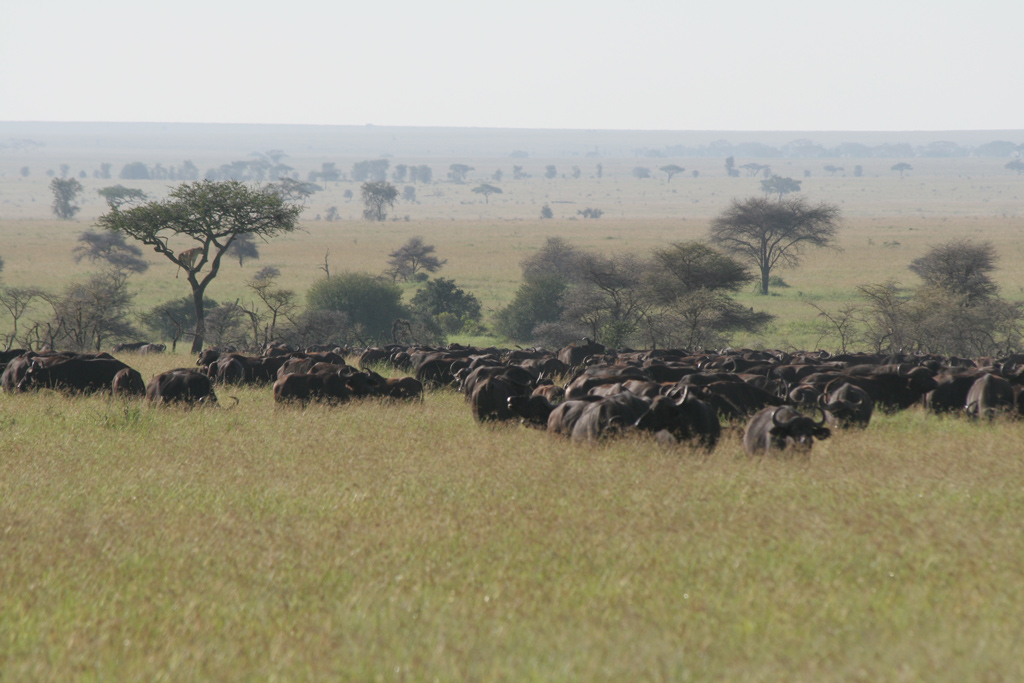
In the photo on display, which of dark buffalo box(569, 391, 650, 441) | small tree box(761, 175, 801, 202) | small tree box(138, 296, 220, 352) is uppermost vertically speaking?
small tree box(761, 175, 801, 202)

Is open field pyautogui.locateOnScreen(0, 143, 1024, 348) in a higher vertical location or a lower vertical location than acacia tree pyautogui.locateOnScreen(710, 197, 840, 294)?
lower

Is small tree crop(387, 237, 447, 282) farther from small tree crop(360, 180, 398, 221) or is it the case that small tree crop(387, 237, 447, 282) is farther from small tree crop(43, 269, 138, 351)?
small tree crop(360, 180, 398, 221)

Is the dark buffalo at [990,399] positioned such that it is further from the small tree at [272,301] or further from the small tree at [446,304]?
the small tree at [446,304]

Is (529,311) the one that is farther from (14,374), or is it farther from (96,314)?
(14,374)

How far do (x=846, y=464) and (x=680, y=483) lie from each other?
2.24 metres

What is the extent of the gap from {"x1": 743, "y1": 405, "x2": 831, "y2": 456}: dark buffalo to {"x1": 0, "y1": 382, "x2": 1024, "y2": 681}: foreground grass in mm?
316

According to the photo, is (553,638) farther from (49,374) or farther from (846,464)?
(49,374)

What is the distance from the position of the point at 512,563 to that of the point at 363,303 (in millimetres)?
35172

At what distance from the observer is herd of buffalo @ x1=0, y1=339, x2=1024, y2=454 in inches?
441

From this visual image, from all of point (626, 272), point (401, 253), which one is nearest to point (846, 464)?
point (626, 272)

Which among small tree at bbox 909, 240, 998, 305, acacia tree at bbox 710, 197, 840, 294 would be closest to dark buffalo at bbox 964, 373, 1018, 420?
small tree at bbox 909, 240, 998, 305

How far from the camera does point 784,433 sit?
423 inches

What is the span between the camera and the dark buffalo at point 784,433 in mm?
10578

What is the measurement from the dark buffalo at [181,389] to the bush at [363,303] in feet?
80.6
